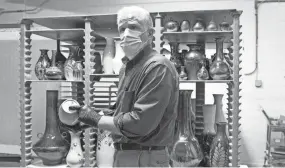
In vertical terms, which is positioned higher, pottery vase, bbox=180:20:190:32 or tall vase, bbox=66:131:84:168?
pottery vase, bbox=180:20:190:32

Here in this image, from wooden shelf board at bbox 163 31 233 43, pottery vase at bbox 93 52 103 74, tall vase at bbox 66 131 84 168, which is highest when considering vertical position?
wooden shelf board at bbox 163 31 233 43

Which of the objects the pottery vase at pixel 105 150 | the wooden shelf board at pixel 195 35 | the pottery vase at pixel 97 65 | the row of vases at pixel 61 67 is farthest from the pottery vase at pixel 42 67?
the wooden shelf board at pixel 195 35

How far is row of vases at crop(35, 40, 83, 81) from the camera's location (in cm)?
297

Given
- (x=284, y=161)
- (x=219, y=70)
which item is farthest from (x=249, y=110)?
(x=219, y=70)

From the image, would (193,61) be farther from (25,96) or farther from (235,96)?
(25,96)

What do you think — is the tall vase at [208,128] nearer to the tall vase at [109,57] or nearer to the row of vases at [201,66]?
the row of vases at [201,66]

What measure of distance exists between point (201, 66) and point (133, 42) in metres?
1.24

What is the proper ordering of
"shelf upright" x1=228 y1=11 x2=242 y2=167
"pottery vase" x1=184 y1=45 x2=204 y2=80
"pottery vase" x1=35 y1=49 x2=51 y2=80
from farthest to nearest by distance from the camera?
"pottery vase" x1=35 y1=49 x2=51 y2=80 → "pottery vase" x1=184 y1=45 x2=204 y2=80 → "shelf upright" x1=228 y1=11 x2=242 y2=167

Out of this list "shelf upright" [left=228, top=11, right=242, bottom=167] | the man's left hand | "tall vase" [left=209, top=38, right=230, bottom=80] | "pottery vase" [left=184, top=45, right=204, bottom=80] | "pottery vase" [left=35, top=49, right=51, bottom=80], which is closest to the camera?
the man's left hand

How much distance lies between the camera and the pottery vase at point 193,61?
111 inches

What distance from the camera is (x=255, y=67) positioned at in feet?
11.8

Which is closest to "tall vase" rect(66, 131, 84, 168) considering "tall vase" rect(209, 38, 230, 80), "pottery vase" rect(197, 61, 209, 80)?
"pottery vase" rect(197, 61, 209, 80)

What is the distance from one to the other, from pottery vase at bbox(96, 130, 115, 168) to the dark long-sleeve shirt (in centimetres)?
118

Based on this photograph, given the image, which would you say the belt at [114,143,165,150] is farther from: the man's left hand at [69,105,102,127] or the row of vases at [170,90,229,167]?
the row of vases at [170,90,229,167]
